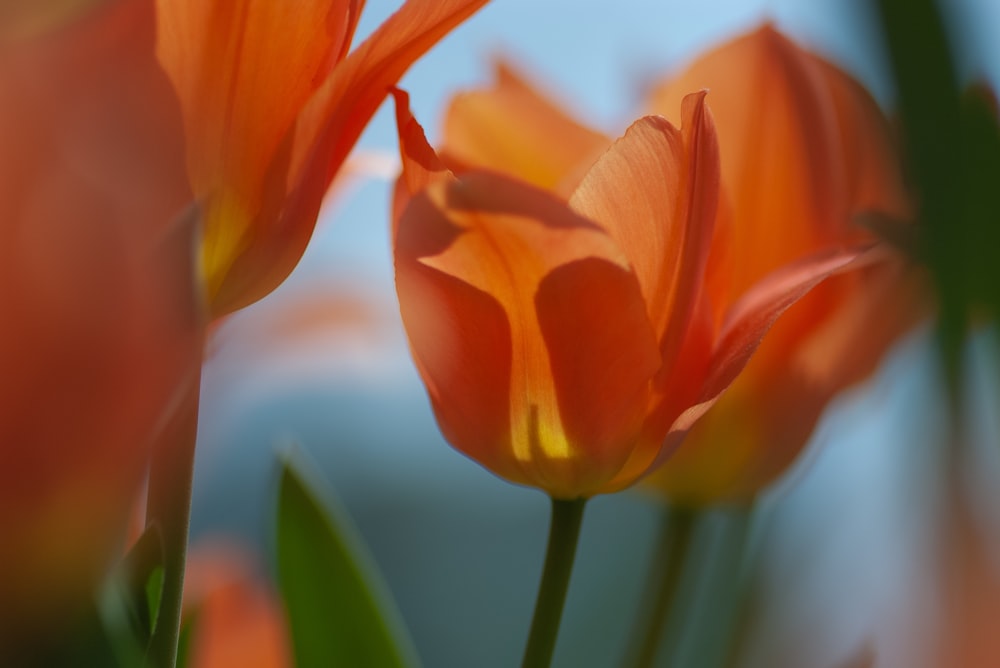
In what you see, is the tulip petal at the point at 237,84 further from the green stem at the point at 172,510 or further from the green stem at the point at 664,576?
the green stem at the point at 664,576

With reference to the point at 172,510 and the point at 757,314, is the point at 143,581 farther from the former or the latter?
the point at 757,314

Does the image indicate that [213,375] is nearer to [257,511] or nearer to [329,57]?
[329,57]

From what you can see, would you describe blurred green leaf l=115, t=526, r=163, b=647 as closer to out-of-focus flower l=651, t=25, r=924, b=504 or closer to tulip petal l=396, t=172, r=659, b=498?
tulip petal l=396, t=172, r=659, b=498

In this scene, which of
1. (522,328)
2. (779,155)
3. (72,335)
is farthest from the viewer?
(779,155)

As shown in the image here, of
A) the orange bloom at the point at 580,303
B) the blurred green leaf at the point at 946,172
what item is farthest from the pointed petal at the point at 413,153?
the blurred green leaf at the point at 946,172

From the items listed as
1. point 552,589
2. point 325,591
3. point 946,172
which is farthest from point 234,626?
point 946,172

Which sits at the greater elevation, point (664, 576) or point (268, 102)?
point (268, 102)
